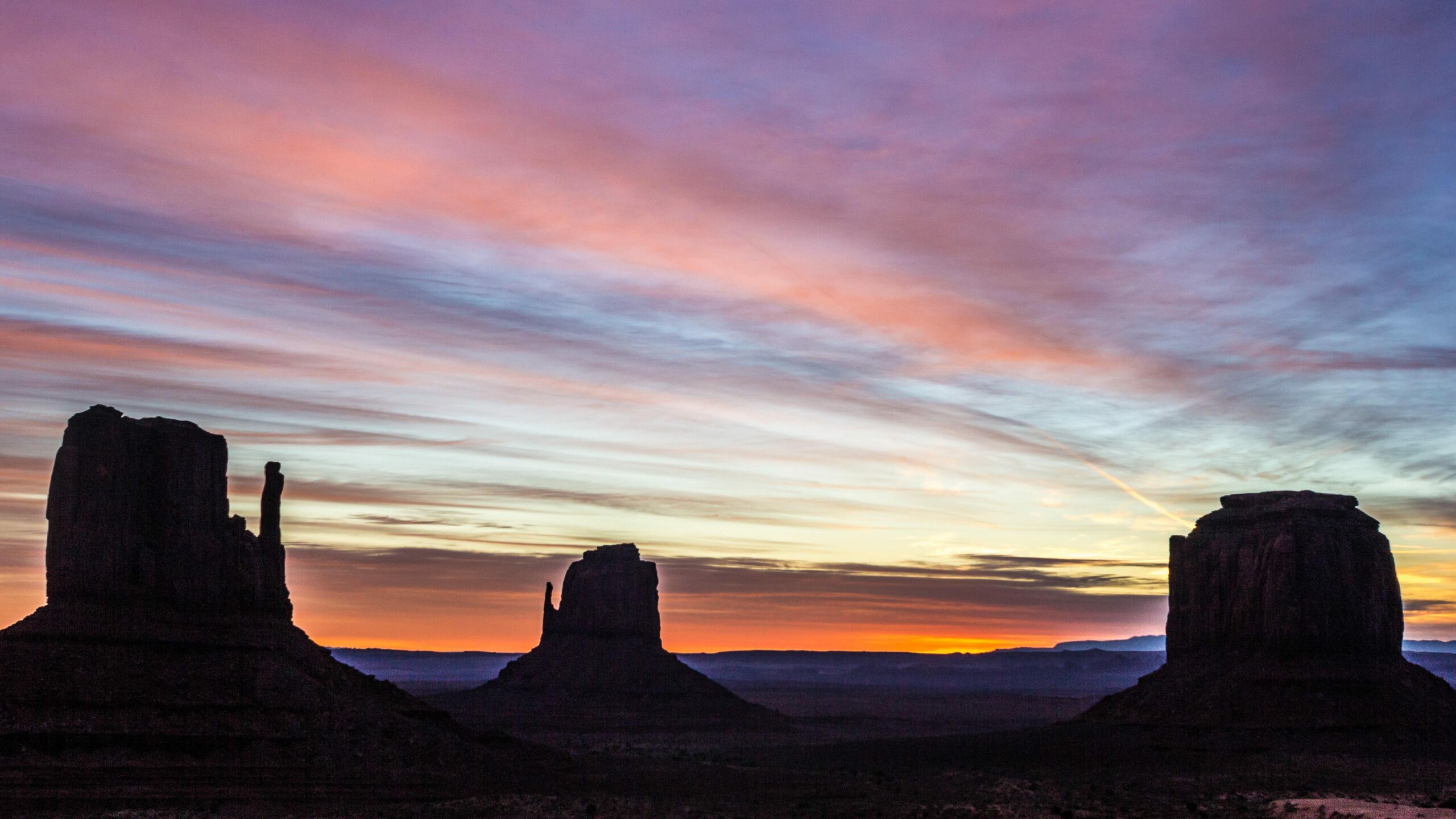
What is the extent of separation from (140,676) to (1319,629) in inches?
2967

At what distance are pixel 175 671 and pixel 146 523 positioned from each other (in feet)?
24.9

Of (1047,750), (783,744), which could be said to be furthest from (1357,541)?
(783,744)

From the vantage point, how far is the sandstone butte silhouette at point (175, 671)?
56.8 metres

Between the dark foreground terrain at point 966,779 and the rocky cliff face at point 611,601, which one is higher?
the rocky cliff face at point 611,601

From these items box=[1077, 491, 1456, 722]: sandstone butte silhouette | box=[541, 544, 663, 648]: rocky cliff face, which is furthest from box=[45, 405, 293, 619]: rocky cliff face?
box=[541, 544, 663, 648]: rocky cliff face

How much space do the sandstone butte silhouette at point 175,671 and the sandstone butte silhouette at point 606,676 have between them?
204 ft

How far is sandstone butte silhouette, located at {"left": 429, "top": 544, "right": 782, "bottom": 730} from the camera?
134875mm

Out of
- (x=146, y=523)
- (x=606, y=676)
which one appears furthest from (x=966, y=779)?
(x=606, y=676)

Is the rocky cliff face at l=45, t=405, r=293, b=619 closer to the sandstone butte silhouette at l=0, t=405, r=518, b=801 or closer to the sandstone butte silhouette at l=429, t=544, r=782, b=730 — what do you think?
the sandstone butte silhouette at l=0, t=405, r=518, b=801

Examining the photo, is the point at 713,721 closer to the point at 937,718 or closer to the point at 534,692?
the point at 534,692

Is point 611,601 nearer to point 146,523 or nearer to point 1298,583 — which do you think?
point 1298,583

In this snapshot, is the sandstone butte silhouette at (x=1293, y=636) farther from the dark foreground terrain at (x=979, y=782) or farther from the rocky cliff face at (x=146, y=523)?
the rocky cliff face at (x=146, y=523)

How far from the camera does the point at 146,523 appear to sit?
65000 mm

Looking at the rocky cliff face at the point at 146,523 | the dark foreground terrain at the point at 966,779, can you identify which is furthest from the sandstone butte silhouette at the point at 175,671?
the dark foreground terrain at the point at 966,779
